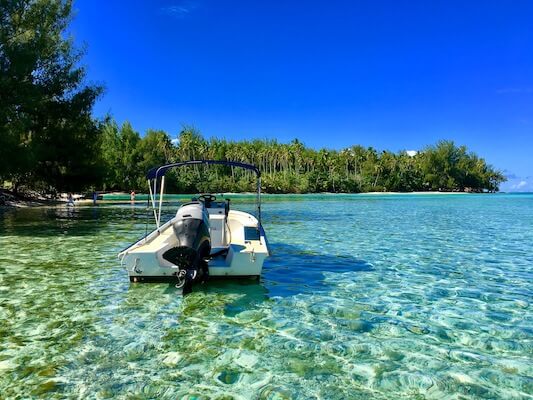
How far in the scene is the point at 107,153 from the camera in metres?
77.6

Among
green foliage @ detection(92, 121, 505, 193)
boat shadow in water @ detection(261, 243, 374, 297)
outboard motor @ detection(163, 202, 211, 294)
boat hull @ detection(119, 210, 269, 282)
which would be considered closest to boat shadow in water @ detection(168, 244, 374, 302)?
boat shadow in water @ detection(261, 243, 374, 297)

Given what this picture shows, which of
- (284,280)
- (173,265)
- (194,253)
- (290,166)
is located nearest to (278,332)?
(194,253)

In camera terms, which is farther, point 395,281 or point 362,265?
point 362,265

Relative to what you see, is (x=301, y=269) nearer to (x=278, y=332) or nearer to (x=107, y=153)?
(x=278, y=332)

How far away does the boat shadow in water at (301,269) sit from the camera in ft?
28.8

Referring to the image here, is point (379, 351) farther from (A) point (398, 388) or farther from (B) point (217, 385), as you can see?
(B) point (217, 385)

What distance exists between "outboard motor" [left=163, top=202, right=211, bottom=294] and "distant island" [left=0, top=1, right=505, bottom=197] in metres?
16.7

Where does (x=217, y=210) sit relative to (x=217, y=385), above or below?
above

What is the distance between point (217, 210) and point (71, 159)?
75.7 feet

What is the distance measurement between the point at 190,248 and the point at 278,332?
207cm

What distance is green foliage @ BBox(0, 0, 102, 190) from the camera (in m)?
21.1

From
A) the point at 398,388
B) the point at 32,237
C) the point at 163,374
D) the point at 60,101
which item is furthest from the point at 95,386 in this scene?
the point at 60,101

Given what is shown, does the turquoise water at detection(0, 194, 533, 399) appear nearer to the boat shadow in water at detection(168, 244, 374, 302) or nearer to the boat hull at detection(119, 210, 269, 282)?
the boat shadow in water at detection(168, 244, 374, 302)

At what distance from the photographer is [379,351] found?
545 cm
